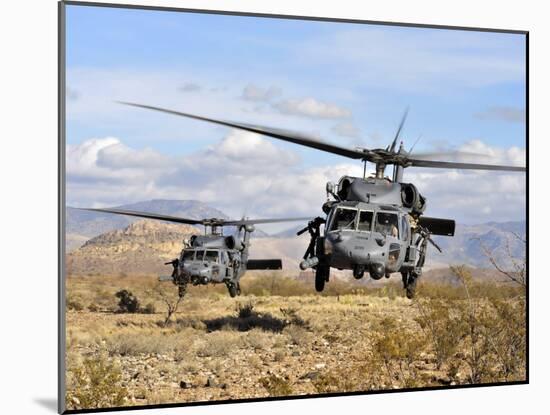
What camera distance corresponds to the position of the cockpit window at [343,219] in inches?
496

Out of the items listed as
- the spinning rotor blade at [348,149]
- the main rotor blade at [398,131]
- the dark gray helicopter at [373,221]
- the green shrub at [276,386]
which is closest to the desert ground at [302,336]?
the green shrub at [276,386]

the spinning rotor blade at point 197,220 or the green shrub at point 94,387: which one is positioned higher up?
the spinning rotor blade at point 197,220

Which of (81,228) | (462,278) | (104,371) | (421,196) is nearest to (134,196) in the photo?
(81,228)

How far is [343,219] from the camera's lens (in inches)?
497

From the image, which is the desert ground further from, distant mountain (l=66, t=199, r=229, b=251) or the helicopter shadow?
distant mountain (l=66, t=199, r=229, b=251)

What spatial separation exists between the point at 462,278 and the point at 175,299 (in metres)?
3.72

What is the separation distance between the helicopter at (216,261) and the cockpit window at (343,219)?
105 cm

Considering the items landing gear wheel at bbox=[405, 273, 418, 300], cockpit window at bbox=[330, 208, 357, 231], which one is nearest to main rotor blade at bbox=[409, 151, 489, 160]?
cockpit window at bbox=[330, 208, 357, 231]

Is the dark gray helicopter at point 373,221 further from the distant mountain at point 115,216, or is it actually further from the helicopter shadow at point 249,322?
the distant mountain at point 115,216

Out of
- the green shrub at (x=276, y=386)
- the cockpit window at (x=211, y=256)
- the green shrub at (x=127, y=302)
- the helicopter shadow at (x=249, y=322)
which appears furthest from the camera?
the cockpit window at (x=211, y=256)

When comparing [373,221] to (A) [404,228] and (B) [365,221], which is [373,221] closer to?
(B) [365,221]

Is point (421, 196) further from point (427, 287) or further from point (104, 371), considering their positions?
point (104, 371)

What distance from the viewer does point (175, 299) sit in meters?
14.0

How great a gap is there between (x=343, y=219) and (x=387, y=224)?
55 centimetres
